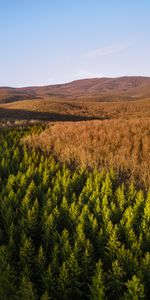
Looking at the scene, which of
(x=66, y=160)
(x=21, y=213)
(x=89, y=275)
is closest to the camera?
(x=89, y=275)

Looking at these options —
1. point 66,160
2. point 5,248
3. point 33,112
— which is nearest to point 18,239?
point 5,248

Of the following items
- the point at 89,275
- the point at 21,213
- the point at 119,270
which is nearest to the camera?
the point at 119,270

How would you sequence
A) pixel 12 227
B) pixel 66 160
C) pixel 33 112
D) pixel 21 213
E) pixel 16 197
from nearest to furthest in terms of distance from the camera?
pixel 12 227
pixel 21 213
pixel 16 197
pixel 66 160
pixel 33 112

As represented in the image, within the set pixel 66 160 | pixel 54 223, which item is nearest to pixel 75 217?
pixel 54 223

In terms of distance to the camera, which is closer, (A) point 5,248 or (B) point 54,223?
(A) point 5,248

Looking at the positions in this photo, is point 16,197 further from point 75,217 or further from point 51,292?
point 51,292

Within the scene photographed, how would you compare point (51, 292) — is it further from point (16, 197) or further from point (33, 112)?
point (33, 112)

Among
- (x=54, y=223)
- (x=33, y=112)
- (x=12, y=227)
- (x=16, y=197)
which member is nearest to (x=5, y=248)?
(x=12, y=227)

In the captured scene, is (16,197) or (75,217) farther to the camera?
(16,197)

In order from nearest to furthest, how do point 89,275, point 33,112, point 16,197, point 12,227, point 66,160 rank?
point 89,275
point 12,227
point 16,197
point 66,160
point 33,112
